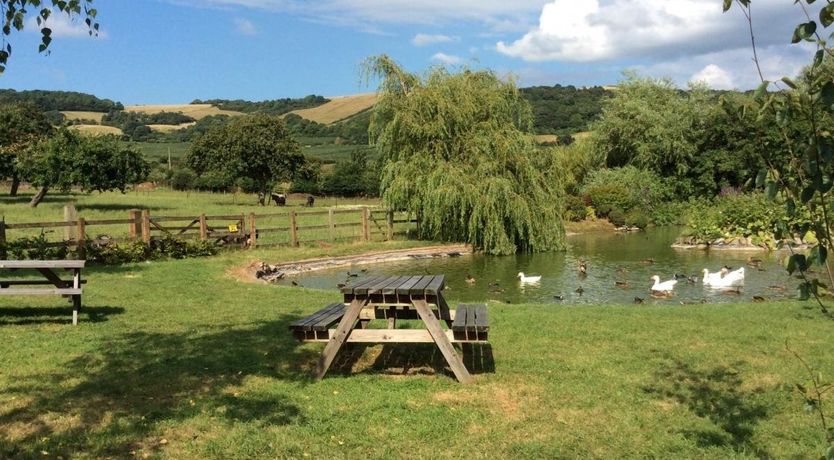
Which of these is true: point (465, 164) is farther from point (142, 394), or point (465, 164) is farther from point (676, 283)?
point (142, 394)

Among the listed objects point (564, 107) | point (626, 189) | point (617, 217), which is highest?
point (564, 107)

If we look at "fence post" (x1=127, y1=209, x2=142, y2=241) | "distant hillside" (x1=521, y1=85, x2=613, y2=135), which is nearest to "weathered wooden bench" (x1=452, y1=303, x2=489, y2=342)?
"fence post" (x1=127, y1=209, x2=142, y2=241)

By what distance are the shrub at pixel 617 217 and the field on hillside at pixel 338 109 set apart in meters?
66.8

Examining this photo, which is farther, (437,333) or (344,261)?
(344,261)

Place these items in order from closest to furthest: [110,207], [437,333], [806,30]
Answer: [806,30]
[437,333]
[110,207]

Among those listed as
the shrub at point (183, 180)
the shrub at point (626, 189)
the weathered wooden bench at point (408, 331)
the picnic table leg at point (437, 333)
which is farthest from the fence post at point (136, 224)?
the shrub at point (183, 180)

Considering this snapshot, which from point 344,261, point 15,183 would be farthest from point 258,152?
point 344,261

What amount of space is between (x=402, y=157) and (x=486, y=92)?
3.82 meters

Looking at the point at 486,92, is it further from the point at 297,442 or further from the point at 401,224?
the point at 297,442

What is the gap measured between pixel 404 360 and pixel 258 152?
41.1m

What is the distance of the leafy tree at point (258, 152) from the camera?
4569 cm

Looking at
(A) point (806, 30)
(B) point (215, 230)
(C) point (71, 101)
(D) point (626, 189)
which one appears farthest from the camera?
(C) point (71, 101)

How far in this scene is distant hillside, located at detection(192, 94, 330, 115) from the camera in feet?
403

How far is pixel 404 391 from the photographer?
5684 mm
